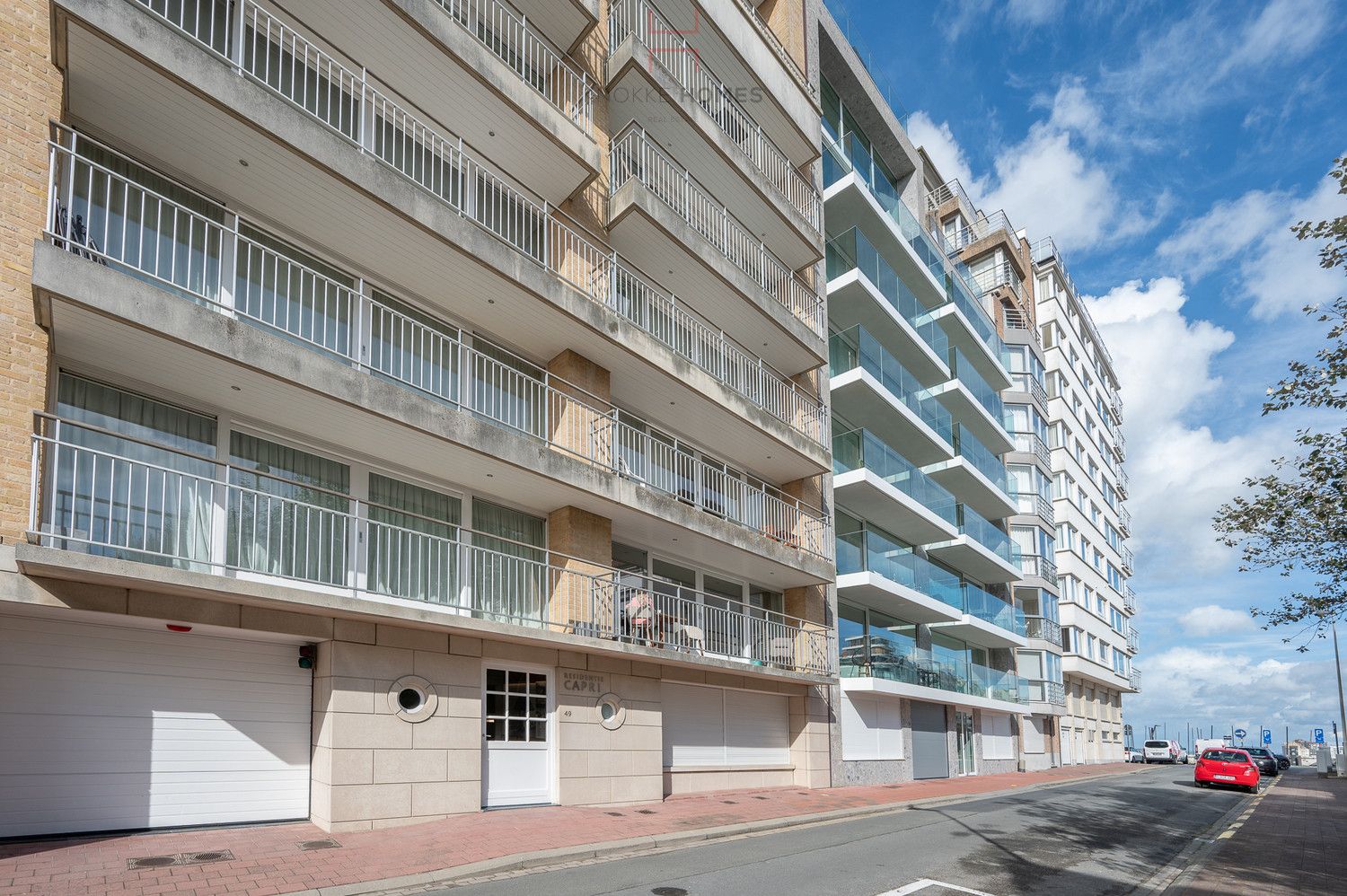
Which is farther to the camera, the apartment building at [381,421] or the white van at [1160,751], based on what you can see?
the white van at [1160,751]

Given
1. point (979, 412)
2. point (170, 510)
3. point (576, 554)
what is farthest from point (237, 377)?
point (979, 412)

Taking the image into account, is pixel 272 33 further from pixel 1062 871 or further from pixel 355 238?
pixel 1062 871

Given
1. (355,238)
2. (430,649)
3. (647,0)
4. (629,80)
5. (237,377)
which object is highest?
(647,0)

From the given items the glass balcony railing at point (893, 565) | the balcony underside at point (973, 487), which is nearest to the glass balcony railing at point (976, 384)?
the balcony underside at point (973, 487)

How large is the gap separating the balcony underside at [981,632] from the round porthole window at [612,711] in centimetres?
1703

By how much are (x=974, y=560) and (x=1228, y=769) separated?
32.3 feet

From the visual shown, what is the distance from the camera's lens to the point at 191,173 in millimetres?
11336

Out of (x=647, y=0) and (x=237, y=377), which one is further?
(x=647, y=0)

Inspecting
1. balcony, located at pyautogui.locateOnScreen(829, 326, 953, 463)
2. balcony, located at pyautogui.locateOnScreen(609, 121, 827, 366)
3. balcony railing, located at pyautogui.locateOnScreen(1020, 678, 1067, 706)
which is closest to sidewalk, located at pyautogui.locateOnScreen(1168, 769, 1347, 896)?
balcony, located at pyautogui.locateOnScreen(829, 326, 953, 463)

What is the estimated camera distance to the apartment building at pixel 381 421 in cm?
954

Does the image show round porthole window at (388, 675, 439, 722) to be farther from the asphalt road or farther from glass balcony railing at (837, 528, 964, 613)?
glass balcony railing at (837, 528, 964, 613)

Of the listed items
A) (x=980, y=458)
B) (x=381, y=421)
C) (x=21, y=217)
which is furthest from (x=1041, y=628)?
(x=21, y=217)

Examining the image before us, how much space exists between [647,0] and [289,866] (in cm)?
1762

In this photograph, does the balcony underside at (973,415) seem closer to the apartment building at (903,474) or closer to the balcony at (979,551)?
the apartment building at (903,474)
